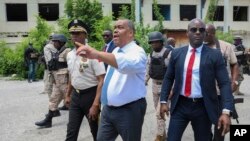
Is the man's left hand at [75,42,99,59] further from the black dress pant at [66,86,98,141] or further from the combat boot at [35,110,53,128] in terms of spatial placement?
the combat boot at [35,110,53,128]

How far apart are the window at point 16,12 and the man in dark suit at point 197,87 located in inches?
1249

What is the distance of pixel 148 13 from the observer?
116 feet

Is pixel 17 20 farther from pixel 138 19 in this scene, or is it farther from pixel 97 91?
pixel 97 91

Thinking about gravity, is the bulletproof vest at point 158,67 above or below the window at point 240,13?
below

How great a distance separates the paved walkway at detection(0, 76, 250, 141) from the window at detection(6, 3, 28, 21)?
21663mm

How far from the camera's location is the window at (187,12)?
3684cm

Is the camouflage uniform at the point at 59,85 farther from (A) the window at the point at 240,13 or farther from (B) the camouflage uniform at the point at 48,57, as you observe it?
(A) the window at the point at 240,13

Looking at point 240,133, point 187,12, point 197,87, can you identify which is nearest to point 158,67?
point 197,87

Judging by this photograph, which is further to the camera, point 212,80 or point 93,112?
point 93,112

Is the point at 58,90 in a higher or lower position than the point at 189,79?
lower

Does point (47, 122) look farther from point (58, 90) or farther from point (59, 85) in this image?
point (59, 85)

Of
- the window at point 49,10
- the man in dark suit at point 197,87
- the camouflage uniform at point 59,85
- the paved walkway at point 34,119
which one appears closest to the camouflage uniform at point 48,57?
the camouflage uniform at point 59,85

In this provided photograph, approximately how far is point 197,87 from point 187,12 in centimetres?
3351

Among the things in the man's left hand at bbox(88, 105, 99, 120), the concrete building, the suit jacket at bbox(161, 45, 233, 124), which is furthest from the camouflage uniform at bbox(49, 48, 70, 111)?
the concrete building
